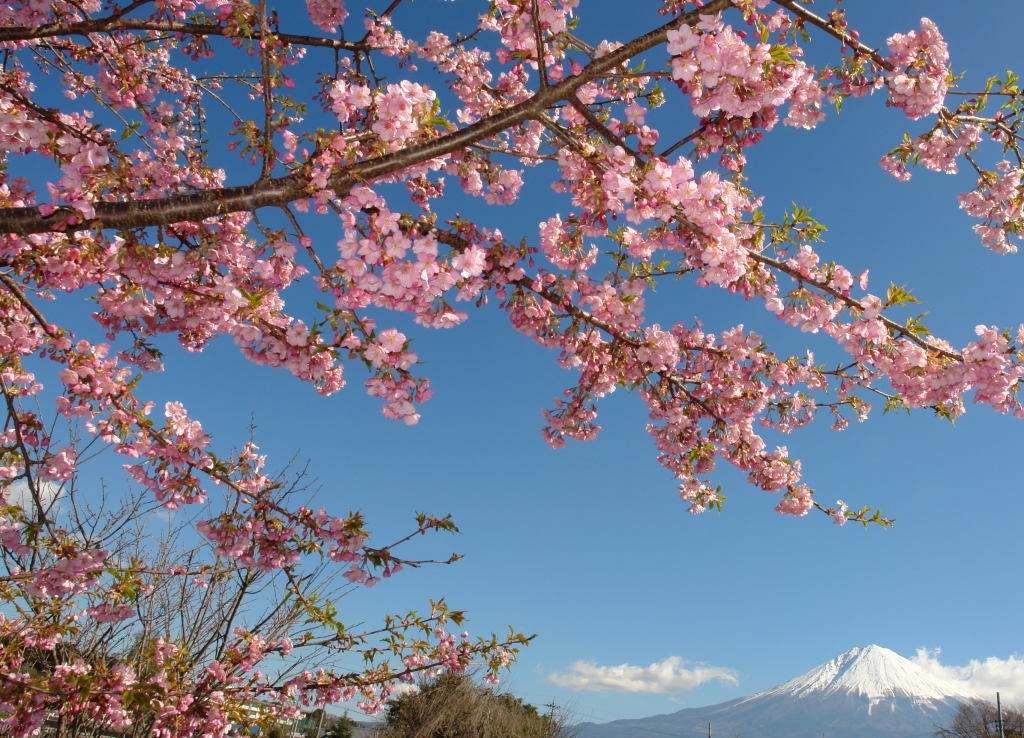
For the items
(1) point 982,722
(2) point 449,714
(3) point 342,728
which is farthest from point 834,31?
(1) point 982,722

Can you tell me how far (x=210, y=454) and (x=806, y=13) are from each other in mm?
3623

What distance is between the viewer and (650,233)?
2973 millimetres

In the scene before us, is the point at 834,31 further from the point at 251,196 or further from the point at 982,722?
the point at 982,722

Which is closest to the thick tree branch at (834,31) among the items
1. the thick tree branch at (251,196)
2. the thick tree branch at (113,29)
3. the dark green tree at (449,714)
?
the thick tree branch at (251,196)

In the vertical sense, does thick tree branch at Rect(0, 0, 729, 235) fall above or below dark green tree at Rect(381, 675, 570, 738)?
above

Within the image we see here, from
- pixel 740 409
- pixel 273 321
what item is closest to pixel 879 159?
pixel 740 409

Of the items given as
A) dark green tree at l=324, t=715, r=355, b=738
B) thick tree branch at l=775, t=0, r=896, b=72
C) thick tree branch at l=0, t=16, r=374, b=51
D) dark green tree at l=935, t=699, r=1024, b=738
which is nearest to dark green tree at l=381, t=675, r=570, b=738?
dark green tree at l=324, t=715, r=355, b=738

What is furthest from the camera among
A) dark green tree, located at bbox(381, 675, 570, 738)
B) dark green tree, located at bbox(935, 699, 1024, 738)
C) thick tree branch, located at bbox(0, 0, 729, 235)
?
dark green tree, located at bbox(935, 699, 1024, 738)

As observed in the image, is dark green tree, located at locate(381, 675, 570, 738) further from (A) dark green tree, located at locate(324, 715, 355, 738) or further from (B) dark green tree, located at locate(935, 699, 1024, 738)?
(B) dark green tree, located at locate(935, 699, 1024, 738)

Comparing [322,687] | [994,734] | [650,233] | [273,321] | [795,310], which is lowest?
[994,734]

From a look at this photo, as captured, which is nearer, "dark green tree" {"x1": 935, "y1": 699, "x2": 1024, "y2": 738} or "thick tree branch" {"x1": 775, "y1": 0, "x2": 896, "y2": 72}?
"thick tree branch" {"x1": 775, "y1": 0, "x2": 896, "y2": 72}

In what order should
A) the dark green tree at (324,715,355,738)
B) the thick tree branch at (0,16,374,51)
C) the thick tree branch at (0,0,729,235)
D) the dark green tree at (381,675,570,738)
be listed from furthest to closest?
the dark green tree at (324,715,355,738), the dark green tree at (381,675,570,738), the thick tree branch at (0,16,374,51), the thick tree branch at (0,0,729,235)

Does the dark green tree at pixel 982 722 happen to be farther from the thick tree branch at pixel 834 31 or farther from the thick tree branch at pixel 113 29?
the thick tree branch at pixel 113 29

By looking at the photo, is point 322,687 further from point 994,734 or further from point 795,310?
point 994,734
